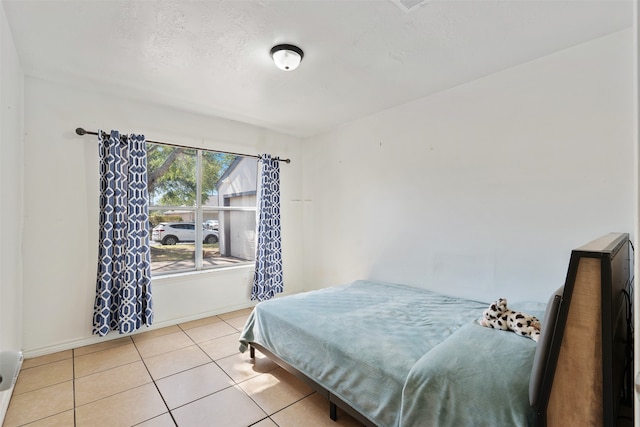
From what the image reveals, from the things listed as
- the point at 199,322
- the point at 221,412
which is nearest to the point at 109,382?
the point at 221,412

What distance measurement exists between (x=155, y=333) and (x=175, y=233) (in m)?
1.10

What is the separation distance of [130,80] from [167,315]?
2.44 meters

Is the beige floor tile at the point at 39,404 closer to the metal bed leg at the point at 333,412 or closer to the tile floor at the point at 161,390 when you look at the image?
the tile floor at the point at 161,390

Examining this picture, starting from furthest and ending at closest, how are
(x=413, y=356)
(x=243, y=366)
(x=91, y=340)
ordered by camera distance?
(x=91, y=340) → (x=243, y=366) → (x=413, y=356)

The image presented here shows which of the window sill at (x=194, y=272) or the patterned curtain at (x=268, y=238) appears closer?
the window sill at (x=194, y=272)

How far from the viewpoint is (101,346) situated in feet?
9.44

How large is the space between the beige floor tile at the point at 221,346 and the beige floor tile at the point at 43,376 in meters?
1.01

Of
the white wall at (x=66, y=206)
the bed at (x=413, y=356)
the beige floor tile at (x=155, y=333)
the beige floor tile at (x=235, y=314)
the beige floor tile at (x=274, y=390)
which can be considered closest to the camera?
the bed at (x=413, y=356)

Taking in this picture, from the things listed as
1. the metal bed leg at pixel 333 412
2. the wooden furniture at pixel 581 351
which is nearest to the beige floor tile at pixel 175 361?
the metal bed leg at pixel 333 412

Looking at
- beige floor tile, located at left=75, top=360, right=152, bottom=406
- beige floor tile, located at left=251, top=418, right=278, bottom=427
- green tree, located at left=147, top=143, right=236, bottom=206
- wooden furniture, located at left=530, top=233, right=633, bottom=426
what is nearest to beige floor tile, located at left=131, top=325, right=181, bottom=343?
beige floor tile, located at left=75, top=360, right=152, bottom=406

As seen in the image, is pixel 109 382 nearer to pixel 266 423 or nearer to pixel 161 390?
pixel 161 390

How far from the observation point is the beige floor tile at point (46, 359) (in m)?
2.51

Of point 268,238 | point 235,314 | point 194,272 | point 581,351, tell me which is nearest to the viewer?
point 581,351

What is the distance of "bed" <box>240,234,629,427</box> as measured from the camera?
1.22 m
